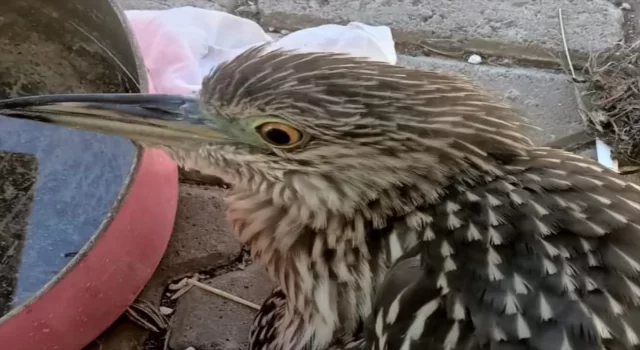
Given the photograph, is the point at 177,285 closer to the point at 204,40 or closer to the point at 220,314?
the point at 220,314

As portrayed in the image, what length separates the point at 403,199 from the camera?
3.94 ft

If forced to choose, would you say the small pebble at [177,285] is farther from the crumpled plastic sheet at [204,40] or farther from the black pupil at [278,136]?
the black pupil at [278,136]

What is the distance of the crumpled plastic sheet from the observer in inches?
77.9

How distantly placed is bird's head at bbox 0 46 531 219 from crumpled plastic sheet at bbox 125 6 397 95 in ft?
2.27

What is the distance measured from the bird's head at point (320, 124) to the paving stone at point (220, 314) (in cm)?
56

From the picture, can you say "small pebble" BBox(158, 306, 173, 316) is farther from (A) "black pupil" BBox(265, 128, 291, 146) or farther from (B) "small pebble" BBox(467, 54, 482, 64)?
(B) "small pebble" BBox(467, 54, 482, 64)

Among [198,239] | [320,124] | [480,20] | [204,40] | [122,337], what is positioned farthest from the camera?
[480,20]

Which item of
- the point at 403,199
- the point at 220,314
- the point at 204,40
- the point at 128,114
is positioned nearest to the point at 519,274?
the point at 403,199

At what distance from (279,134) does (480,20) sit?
111 centimetres

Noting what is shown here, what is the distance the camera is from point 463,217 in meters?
1.20

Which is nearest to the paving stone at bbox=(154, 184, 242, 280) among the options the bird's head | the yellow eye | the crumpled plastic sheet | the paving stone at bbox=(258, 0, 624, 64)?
the crumpled plastic sheet

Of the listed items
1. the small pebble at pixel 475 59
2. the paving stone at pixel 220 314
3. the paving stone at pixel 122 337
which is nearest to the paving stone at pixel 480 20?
the small pebble at pixel 475 59

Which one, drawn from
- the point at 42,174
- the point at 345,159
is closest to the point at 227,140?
the point at 345,159

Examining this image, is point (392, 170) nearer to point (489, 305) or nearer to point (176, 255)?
point (489, 305)
